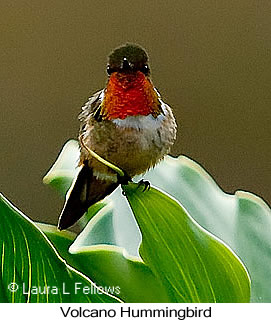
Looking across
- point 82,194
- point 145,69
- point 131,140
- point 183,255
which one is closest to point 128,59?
point 145,69

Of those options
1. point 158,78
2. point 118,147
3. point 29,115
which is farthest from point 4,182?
point 158,78

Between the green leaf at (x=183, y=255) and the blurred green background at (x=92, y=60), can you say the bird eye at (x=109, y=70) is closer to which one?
the blurred green background at (x=92, y=60)

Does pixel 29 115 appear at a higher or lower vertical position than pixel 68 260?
higher

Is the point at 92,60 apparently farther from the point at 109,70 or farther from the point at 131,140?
the point at 131,140

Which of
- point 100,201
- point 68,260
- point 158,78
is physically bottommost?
point 68,260

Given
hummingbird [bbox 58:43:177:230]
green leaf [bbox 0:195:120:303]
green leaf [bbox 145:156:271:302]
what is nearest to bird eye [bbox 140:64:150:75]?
hummingbird [bbox 58:43:177:230]

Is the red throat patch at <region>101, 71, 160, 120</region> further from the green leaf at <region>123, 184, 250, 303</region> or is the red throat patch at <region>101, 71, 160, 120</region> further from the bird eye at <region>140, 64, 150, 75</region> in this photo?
the green leaf at <region>123, 184, 250, 303</region>
